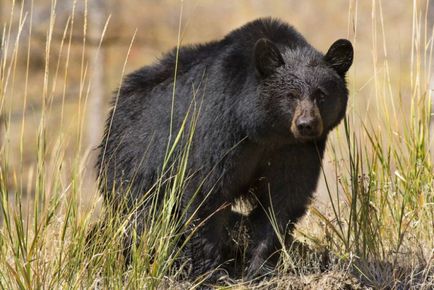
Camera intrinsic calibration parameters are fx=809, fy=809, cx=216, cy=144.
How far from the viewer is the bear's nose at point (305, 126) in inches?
175

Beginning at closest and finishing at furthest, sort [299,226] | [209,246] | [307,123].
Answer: [307,123] → [209,246] → [299,226]

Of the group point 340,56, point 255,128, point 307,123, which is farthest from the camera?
point 340,56

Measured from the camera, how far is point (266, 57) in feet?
15.3

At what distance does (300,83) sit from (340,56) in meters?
0.30

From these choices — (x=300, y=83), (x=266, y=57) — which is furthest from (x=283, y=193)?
(x=266, y=57)

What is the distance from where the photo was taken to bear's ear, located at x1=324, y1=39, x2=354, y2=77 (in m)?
4.70

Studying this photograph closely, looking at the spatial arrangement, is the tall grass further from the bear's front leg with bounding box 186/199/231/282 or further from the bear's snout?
the bear's front leg with bounding box 186/199/231/282

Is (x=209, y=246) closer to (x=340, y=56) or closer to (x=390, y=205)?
(x=390, y=205)

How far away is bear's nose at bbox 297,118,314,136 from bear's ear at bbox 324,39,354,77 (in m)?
0.50

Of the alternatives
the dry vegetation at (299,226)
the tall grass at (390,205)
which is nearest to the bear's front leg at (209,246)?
the dry vegetation at (299,226)

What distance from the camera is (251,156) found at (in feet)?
15.6

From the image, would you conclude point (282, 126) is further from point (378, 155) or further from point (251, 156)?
point (378, 155)

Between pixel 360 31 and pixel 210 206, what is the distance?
581 inches

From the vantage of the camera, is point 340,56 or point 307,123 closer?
point 307,123
